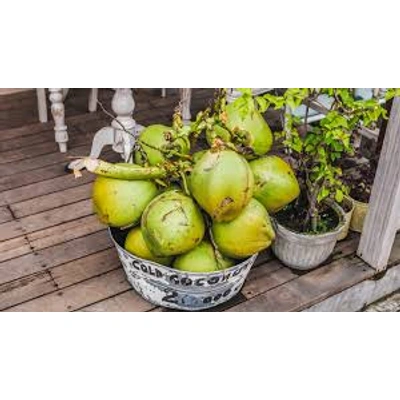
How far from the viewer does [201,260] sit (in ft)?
6.22

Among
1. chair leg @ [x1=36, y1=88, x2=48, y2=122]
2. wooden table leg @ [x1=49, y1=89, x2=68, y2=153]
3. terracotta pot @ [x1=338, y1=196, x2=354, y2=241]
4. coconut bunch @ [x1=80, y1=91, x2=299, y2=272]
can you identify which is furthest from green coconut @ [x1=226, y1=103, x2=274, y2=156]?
chair leg @ [x1=36, y1=88, x2=48, y2=122]

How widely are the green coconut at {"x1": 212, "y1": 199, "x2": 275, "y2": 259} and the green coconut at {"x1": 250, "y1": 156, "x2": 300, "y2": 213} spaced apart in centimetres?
11

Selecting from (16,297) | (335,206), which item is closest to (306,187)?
(335,206)

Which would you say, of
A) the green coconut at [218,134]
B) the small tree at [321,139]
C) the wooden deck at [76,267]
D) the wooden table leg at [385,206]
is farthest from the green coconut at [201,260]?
the wooden table leg at [385,206]

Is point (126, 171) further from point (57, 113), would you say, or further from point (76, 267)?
point (57, 113)

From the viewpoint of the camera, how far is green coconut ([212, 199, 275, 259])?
1.84 metres

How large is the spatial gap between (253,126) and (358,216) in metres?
0.79

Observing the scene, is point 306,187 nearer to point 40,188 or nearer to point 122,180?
point 122,180

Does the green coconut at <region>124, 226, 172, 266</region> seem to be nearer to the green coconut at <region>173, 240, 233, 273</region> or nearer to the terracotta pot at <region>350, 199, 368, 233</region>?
the green coconut at <region>173, 240, 233, 273</region>

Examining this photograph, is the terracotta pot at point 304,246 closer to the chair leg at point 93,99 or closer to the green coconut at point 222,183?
the green coconut at point 222,183

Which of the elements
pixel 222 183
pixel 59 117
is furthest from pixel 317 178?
pixel 59 117

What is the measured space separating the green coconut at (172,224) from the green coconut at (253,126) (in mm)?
348

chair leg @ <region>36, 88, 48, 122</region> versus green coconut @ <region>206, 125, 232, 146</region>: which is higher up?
green coconut @ <region>206, 125, 232, 146</region>

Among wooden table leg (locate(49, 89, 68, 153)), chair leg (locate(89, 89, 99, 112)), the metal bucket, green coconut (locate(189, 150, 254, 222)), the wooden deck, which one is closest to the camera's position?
green coconut (locate(189, 150, 254, 222))
